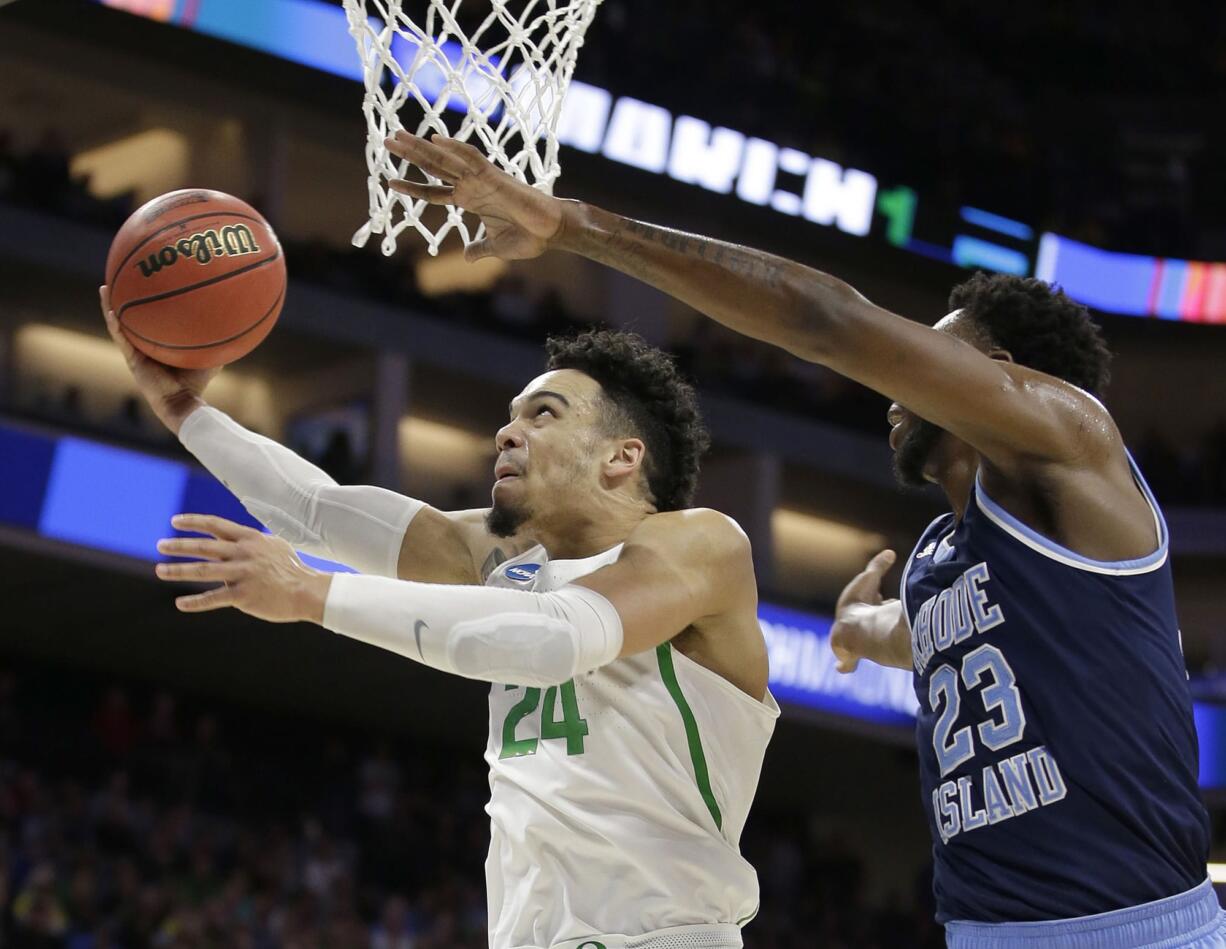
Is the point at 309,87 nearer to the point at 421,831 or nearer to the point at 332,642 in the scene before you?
the point at 332,642

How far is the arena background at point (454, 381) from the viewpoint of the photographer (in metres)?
12.3

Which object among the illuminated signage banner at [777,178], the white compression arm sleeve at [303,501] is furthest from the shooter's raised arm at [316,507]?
the illuminated signage banner at [777,178]

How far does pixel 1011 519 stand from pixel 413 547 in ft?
4.88

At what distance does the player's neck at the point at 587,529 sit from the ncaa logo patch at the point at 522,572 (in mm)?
68

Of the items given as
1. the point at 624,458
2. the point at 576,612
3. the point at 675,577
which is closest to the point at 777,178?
the point at 624,458

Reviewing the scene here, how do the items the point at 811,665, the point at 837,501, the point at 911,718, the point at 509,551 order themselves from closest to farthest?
the point at 509,551 < the point at 811,665 < the point at 911,718 < the point at 837,501

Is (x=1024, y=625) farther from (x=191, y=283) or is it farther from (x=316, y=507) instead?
(x=191, y=283)

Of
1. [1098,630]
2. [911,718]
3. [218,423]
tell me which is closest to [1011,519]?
[1098,630]

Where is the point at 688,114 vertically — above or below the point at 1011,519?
above

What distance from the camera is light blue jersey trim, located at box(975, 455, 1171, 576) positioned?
10.8ft

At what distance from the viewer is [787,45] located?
21.2 metres

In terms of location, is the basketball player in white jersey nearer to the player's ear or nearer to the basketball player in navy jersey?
the player's ear

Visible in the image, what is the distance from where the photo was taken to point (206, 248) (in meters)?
4.18

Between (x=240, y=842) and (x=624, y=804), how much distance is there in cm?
922
